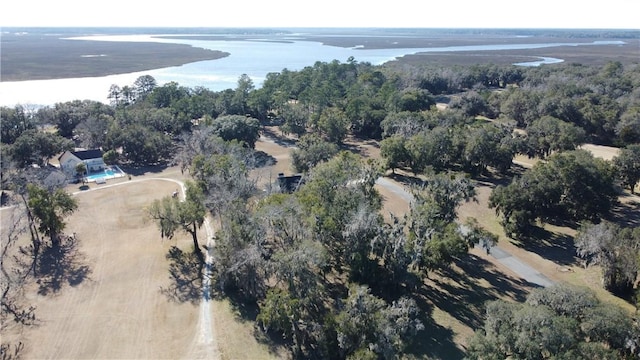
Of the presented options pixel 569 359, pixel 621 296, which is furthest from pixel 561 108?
pixel 569 359

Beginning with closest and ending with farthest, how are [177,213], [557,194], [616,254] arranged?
[616,254] → [177,213] → [557,194]

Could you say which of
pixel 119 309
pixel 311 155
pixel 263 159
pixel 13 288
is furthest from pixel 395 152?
pixel 13 288

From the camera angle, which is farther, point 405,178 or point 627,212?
point 405,178

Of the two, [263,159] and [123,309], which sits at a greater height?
[263,159]

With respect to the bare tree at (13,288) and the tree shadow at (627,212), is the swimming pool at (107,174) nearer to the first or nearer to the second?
the bare tree at (13,288)

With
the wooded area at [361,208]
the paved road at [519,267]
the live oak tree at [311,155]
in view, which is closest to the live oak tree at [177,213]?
the wooded area at [361,208]

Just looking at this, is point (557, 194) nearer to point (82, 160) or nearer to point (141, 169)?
point (141, 169)

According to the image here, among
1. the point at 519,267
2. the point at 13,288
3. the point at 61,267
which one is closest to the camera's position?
the point at 13,288
